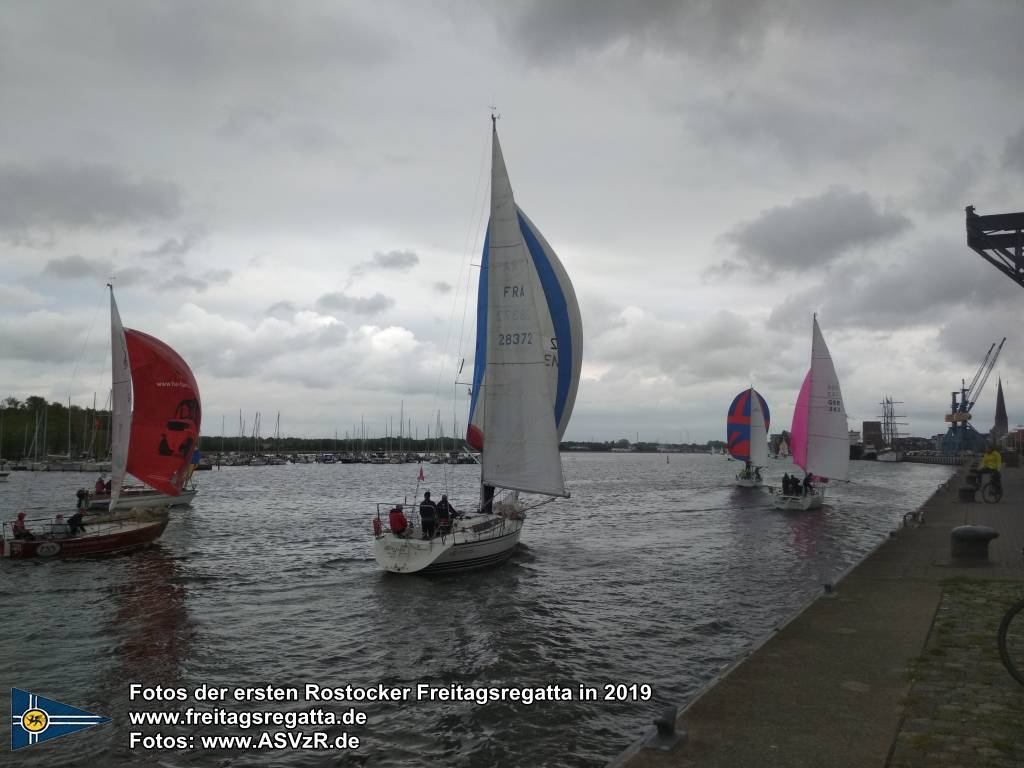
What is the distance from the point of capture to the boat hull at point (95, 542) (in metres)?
22.4

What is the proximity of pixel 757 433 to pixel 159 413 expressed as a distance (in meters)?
44.0

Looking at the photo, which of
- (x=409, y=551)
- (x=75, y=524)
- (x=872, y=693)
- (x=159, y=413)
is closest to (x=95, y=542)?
(x=75, y=524)

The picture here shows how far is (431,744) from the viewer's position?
30.4 feet

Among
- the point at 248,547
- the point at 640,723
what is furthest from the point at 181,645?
the point at 248,547

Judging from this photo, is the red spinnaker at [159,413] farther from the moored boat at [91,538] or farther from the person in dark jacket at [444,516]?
the person in dark jacket at [444,516]

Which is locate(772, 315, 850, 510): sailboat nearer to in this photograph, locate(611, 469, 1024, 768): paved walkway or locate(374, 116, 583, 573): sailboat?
locate(374, 116, 583, 573): sailboat

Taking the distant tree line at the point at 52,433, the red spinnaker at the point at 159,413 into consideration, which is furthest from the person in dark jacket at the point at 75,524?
the distant tree line at the point at 52,433

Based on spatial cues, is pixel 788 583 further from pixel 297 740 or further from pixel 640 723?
pixel 297 740

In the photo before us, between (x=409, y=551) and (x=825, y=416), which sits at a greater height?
(x=825, y=416)

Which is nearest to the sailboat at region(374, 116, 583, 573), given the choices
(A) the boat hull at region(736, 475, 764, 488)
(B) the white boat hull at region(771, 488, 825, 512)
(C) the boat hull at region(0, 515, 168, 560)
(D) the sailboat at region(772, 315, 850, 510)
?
(C) the boat hull at region(0, 515, 168, 560)

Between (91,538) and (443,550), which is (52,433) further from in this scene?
(443,550)

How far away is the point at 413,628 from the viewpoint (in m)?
14.7

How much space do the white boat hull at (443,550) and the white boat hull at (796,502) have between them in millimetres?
23305

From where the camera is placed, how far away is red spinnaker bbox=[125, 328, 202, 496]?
1064 inches
